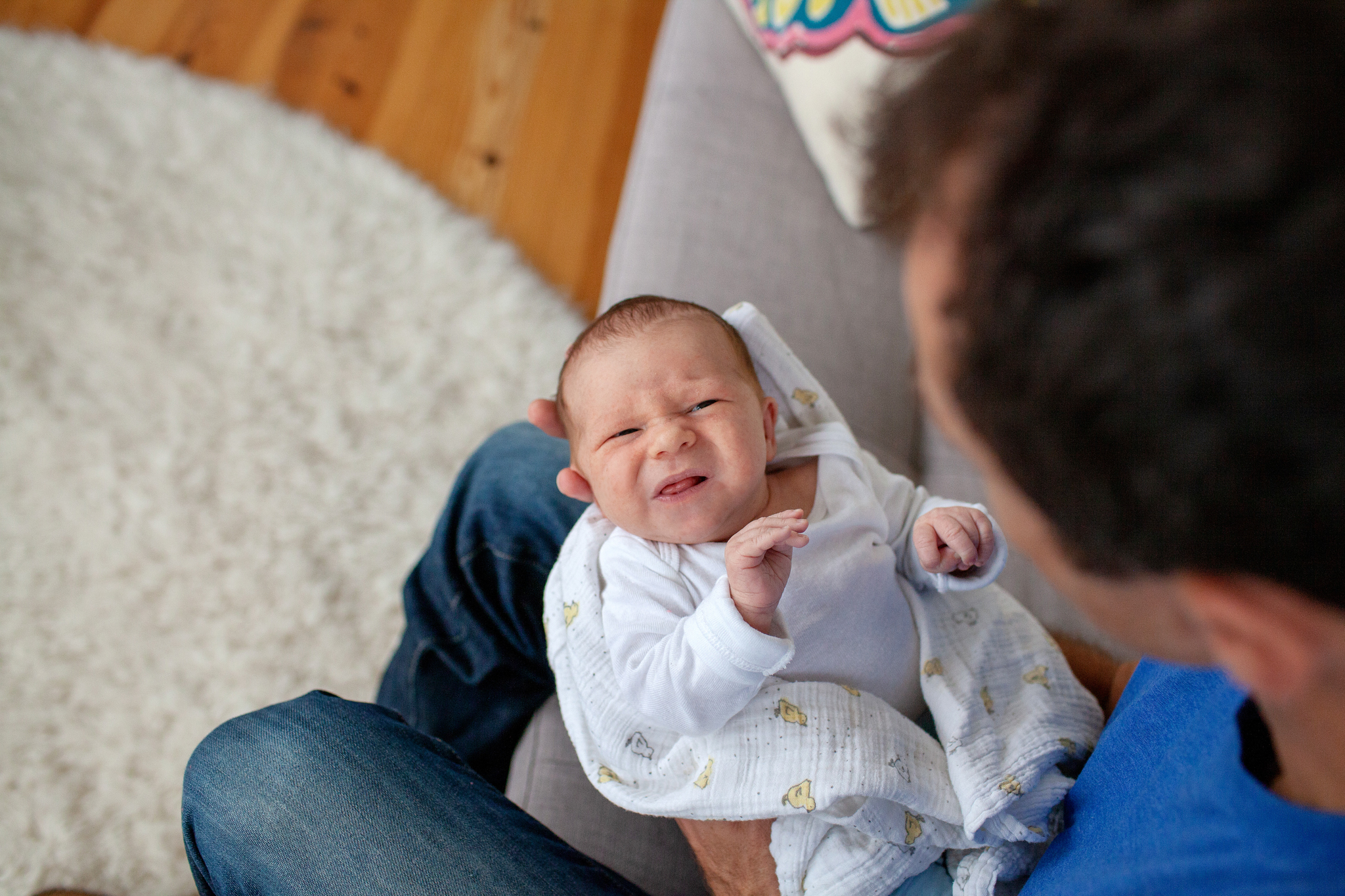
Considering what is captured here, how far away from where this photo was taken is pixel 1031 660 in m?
0.86

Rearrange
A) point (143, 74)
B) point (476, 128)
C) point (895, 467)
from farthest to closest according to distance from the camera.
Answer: point (476, 128) < point (143, 74) < point (895, 467)

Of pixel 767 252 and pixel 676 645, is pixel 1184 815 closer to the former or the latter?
pixel 676 645

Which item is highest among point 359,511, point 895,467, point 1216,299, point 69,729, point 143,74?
point 143,74

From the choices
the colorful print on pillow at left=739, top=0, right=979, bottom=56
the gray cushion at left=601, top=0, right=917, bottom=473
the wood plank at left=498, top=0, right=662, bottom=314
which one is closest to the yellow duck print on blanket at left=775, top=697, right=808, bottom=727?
the gray cushion at left=601, top=0, right=917, bottom=473

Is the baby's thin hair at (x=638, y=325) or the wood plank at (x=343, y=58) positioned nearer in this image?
the baby's thin hair at (x=638, y=325)

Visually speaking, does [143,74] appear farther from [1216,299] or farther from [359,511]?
[1216,299]

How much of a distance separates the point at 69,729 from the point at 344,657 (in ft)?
1.36

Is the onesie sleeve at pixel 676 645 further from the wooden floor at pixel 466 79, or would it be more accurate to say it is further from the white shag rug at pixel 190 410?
the wooden floor at pixel 466 79

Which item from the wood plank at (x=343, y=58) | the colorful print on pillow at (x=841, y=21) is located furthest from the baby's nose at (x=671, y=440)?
the wood plank at (x=343, y=58)

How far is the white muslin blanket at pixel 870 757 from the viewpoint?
734mm

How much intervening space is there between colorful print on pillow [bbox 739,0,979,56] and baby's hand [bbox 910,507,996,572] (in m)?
0.61

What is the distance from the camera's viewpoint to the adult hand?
30.7 inches

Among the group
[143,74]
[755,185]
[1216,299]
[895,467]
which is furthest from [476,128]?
[1216,299]

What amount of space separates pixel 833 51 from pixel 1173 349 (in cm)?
108
